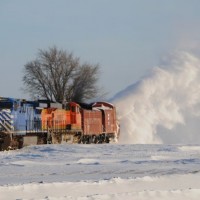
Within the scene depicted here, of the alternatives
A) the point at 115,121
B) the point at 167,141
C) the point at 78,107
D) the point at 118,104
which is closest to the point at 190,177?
the point at 78,107

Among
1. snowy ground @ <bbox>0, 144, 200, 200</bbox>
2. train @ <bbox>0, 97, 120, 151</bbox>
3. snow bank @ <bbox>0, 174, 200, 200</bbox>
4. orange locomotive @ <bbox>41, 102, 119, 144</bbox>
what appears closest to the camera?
snow bank @ <bbox>0, 174, 200, 200</bbox>

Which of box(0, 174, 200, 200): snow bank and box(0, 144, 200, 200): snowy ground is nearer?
box(0, 174, 200, 200): snow bank

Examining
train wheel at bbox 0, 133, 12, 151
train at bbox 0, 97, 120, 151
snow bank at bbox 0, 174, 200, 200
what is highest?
train at bbox 0, 97, 120, 151

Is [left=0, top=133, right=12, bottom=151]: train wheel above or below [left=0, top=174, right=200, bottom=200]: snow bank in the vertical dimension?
above

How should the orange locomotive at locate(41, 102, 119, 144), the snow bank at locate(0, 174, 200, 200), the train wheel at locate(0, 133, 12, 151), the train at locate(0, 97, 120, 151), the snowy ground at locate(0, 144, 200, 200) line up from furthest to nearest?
the orange locomotive at locate(41, 102, 119, 144)
the train at locate(0, 97, 120, 151)
the train wheel at locate(0, 133, 12, 151)
the snowy ground at locate(0, 144, 200, 200)
the snow bank at locate(0, 174, 200, 200)

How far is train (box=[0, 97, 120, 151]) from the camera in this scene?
25094 mm

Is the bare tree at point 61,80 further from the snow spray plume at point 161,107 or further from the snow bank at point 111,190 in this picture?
the snow bank at point 111,190

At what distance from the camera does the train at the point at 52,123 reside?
2509 centimetres

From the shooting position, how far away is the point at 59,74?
61844 millimetres

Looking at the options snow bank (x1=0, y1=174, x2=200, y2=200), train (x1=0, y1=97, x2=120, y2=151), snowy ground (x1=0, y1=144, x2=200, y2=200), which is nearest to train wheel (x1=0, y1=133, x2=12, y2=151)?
train (x1=0, y1=97, x2=120, y2=151)

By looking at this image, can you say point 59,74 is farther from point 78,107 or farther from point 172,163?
point 172,163

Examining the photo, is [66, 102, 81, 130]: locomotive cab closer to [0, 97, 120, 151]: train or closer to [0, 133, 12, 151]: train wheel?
[0, 97, 120, 151]: train

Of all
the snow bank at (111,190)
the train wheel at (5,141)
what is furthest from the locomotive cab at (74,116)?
the snow bank at (111,190)

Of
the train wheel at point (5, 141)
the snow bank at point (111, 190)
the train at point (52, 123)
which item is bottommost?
the snow bank at point (111, 190)
